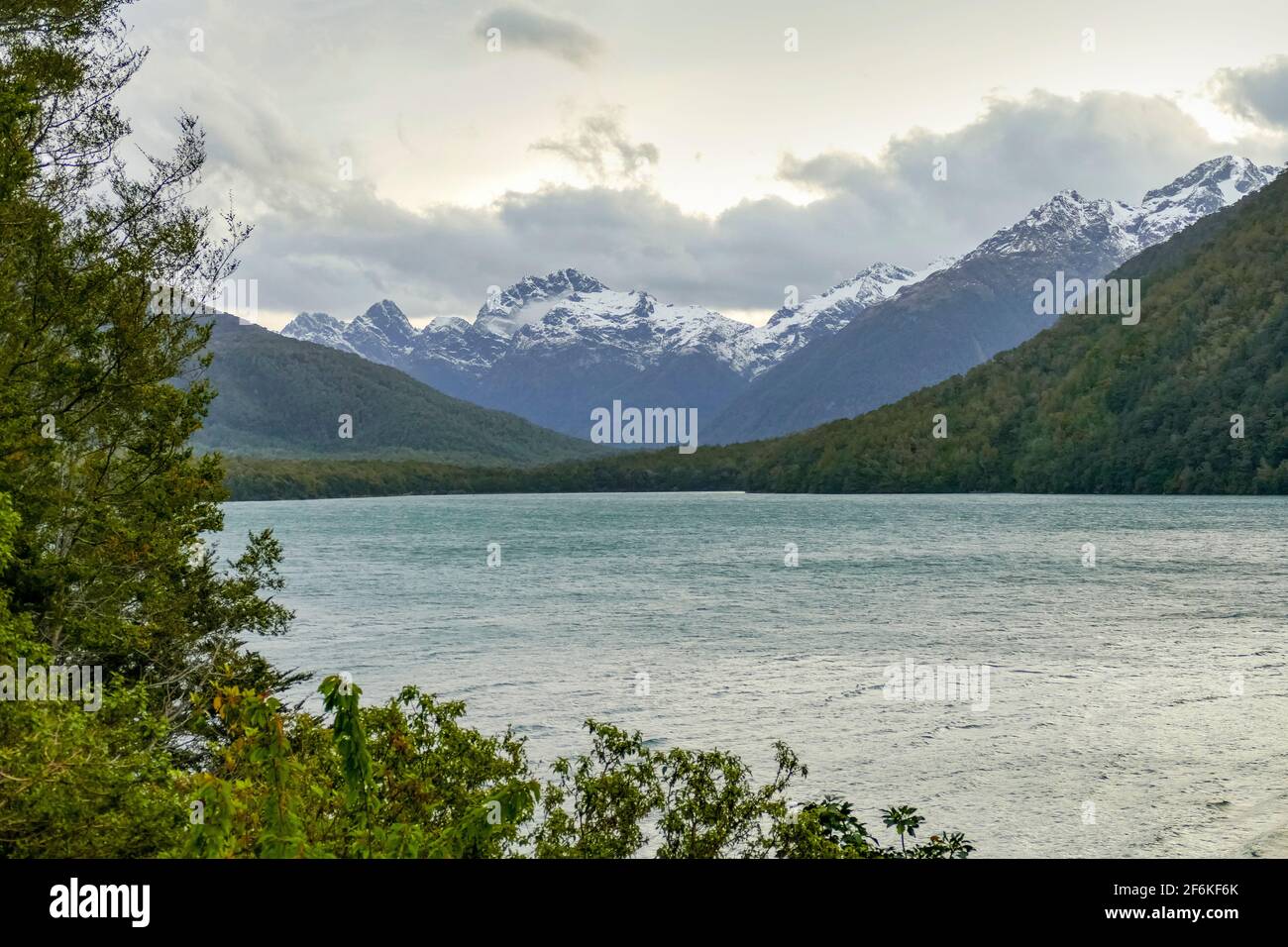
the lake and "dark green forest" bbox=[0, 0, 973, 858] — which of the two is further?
the lake

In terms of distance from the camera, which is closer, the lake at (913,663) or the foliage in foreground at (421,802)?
the foliage in foreground at (421,802)

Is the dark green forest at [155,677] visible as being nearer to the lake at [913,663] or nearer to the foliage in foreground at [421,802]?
the foliage in foreground at [421,802]

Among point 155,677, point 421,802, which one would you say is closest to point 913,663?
point 155,677

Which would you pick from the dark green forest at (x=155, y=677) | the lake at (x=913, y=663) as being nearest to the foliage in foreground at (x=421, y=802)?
the dark green forest at (x=155, y=677)

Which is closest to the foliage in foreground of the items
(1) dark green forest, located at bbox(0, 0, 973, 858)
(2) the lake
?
(1) dark green forest, located at bbox(0, 0, 973, 858)

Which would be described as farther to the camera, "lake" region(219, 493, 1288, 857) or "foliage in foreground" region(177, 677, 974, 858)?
"lake" region(219, 493, 1288, 857)

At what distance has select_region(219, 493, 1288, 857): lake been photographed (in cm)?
3081

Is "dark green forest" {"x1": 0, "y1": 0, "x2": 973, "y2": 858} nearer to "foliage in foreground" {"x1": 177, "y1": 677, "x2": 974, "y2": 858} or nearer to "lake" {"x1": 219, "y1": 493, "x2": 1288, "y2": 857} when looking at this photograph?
"foliage in foreground" {"x1": 177, "y1": 677, "x2": 974, "y2": 858}

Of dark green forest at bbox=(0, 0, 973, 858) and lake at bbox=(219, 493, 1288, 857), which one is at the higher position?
dark green forest at bbox=(0, 0, 973, 858)

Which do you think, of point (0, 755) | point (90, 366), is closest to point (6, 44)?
point (90, 366)

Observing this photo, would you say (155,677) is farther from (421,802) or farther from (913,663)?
(913,663)

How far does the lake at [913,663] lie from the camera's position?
3081 centimetres
